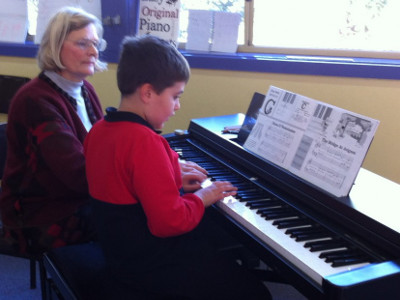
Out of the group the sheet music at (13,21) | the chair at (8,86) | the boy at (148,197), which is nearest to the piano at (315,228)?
the boy at (148,197)

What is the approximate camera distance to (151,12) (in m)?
2.97

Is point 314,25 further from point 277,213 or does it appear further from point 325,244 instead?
point 325,244

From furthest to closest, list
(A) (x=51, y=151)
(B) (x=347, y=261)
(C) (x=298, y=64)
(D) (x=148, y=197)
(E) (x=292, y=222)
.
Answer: (C) (x=298, y=64)
(A) (x=51, y=151)
(E) (x=292, y=222)
(D) (x=148, y=197)
(B) (x=347, y=261)

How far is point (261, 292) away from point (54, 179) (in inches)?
37.2

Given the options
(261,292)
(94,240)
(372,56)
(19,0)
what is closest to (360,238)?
(261,292)

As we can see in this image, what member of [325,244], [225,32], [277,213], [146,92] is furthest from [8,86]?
[325,244]

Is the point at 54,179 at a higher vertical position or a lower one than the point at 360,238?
lower

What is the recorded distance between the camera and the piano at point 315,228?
3.80 ft

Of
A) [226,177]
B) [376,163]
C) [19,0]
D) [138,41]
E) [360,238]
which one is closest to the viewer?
[360,238]

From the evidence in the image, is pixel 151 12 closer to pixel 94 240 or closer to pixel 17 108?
pixel 17 108

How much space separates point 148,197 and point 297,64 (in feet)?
5.55

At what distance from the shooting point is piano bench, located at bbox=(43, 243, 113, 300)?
1.53 meters

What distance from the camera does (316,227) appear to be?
145cm

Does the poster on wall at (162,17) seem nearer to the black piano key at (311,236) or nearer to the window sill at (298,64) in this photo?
the window sill at (298,64)
